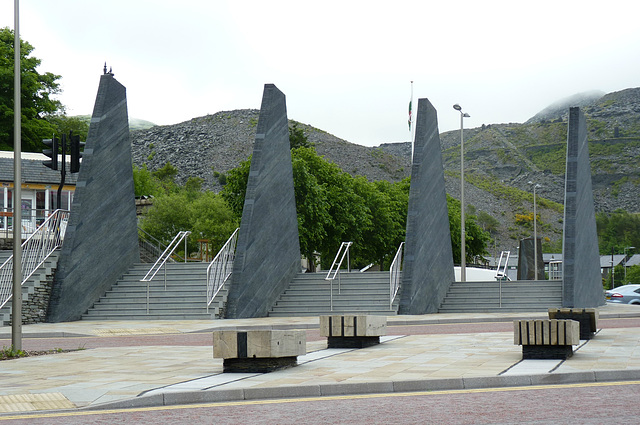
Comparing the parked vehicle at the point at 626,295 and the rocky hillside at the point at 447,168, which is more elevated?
the rocky hillside at the point at 447,168

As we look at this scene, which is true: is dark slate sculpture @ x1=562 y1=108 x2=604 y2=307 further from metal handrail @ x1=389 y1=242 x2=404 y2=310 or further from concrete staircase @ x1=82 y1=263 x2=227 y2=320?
concrete staircase @ x1=82 y1=263 x2=227 y2=320

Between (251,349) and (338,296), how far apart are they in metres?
16.3

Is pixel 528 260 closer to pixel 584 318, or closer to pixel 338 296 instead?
pixel 338 296

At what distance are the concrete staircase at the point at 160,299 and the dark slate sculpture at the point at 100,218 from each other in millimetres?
423

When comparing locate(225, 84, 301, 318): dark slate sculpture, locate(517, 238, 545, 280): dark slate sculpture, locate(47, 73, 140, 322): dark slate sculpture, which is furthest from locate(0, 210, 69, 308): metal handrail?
locate(517, 238, 545, 280): dark slate sculpture

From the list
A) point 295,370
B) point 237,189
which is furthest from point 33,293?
point 237,189

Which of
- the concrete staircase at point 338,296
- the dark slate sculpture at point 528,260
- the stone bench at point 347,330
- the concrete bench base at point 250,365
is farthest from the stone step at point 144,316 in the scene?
the dark slate sculpture at point 528,260

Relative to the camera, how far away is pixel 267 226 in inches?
1001

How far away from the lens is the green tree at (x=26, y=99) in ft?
174

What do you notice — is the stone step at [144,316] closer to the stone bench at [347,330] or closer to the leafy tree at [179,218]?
the stone bench at [347,330]

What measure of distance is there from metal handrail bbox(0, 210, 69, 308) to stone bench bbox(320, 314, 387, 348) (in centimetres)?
1206

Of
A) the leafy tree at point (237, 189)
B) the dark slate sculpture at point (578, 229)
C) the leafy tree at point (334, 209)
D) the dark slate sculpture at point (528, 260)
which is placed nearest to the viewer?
the dark slate sculpture at point (578, 229)

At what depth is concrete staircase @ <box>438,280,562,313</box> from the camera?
87.1 ft

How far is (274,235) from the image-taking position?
26.1 metres
